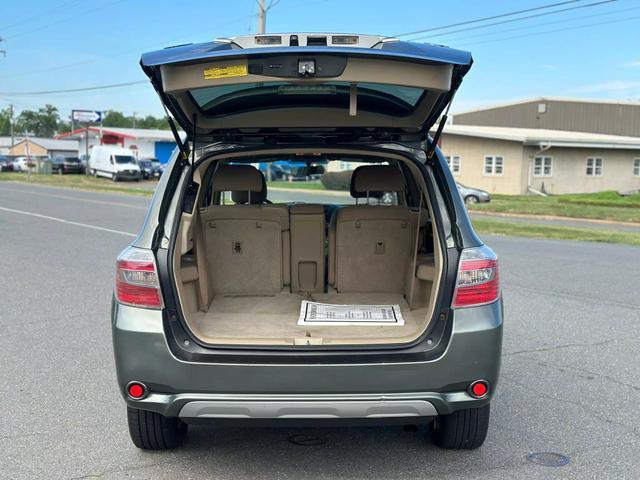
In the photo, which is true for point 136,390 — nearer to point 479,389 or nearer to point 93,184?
point 479,389

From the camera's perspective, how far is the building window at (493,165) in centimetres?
3877

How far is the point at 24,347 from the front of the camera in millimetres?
6586

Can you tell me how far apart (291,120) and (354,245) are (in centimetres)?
133

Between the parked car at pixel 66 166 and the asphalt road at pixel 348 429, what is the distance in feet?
170

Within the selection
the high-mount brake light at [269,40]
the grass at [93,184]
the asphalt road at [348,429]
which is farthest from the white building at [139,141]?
the high-mount brake light at [269,40]

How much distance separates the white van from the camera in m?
51.3

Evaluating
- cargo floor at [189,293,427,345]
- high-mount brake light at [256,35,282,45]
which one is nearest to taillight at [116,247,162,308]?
cargo floor at [189,293,427,345]

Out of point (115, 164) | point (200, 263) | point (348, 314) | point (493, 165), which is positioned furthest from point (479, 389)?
point (115, 164)

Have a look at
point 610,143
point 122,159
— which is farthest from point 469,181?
point 122,159

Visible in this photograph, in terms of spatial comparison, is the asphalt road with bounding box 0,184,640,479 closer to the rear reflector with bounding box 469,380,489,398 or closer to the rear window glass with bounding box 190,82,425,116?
the rear reflector with bounding box 469,380,489,398

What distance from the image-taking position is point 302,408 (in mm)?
3572

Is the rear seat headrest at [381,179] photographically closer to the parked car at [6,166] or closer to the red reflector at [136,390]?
the red reflector at [136,390]

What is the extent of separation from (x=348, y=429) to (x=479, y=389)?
1192 millimetres

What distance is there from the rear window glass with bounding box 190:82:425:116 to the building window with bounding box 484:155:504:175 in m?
35.7
